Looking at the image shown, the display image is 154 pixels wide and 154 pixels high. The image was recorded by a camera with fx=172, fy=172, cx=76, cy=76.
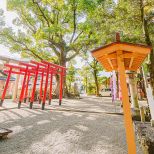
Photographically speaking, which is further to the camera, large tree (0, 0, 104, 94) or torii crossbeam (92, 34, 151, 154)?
large tree (0, 0, 104, 94)

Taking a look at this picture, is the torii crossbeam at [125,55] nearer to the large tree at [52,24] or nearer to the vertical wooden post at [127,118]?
the vertical wooden post at [127,118]

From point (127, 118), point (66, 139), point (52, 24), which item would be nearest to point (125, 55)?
point (127, 118)

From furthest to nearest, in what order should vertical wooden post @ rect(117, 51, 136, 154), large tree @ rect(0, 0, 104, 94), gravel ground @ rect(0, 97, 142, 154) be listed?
large tree @ rect(0, 0, 104, 94)
gravel ground @ rect(0, 97, 142, 154)
vertical wooden post @ rect(117, 51, 136, 154)

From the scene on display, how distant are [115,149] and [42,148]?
1.45 metres

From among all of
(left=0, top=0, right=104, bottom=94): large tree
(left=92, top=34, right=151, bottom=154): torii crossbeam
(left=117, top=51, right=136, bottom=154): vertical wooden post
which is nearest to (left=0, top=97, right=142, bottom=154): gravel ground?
(left=117, top=51, right=136, bottom=154): vertical wooden post

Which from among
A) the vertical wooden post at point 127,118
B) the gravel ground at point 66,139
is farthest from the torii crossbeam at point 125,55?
the gravel ground at point 66,139

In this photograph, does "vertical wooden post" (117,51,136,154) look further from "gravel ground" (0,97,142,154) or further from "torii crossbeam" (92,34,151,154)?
"gravel ground" (0,97,142,154)

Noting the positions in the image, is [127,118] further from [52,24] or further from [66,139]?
[52,24]

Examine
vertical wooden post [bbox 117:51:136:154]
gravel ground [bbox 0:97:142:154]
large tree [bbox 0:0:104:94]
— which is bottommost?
gravel ground [bbox 0:97:142:154]

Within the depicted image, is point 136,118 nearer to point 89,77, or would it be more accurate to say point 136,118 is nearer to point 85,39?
point 85,39

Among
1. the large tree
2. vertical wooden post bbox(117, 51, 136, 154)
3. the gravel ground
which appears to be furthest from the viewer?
the large tree

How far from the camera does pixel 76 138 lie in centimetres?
407

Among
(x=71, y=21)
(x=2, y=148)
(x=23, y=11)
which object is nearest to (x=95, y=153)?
(x=2, y=148)

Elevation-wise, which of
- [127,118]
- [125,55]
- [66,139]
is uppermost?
[125,55]
